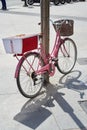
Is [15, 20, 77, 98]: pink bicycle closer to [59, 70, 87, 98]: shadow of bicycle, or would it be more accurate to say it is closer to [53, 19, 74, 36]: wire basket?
[53, 19, 74, 36]: wire basket

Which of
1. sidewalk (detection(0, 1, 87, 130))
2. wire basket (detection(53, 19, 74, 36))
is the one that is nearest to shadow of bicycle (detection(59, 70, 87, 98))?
sidewalk (detection(0, 1, 87, 130))

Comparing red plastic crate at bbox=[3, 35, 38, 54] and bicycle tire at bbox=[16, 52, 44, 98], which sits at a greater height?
red plastic crate at bbox=[3, 35, 38, 54]

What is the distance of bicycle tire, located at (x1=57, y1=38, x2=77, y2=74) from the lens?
6459 mm

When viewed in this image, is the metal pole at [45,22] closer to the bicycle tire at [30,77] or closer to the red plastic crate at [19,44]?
the bicycle tire at [30,77]

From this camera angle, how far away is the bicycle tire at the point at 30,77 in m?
5.26

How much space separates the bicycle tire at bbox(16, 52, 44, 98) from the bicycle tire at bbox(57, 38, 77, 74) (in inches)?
32.5

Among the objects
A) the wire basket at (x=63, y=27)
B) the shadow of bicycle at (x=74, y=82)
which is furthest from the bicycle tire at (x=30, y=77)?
the wire basket at (x=63, y=27)

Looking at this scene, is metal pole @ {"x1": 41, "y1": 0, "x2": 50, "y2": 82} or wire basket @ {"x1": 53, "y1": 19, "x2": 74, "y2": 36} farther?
wire basket @ {"x1": 53, "y1": 19, "x2": 74, "y2": 36}

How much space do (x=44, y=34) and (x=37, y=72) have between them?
0.74m

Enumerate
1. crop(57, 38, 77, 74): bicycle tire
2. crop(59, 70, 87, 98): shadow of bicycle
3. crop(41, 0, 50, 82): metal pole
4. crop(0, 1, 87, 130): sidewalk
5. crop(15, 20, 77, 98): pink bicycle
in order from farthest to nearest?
crop(57, 38, 77, 74): bicycle tire, crop(59, 70, 87, 98): shadow of bicycle, crop(41, 0, 50, 82): metal pole, crop(15, 20, 77, 98): pink bicycle, crop(0, 1, 87, 130): sidewalk

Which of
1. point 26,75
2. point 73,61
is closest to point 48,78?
point 26,75

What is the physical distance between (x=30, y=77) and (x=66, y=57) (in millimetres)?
1490

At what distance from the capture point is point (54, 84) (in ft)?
19.8

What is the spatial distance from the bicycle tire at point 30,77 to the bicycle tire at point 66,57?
2.71ft
